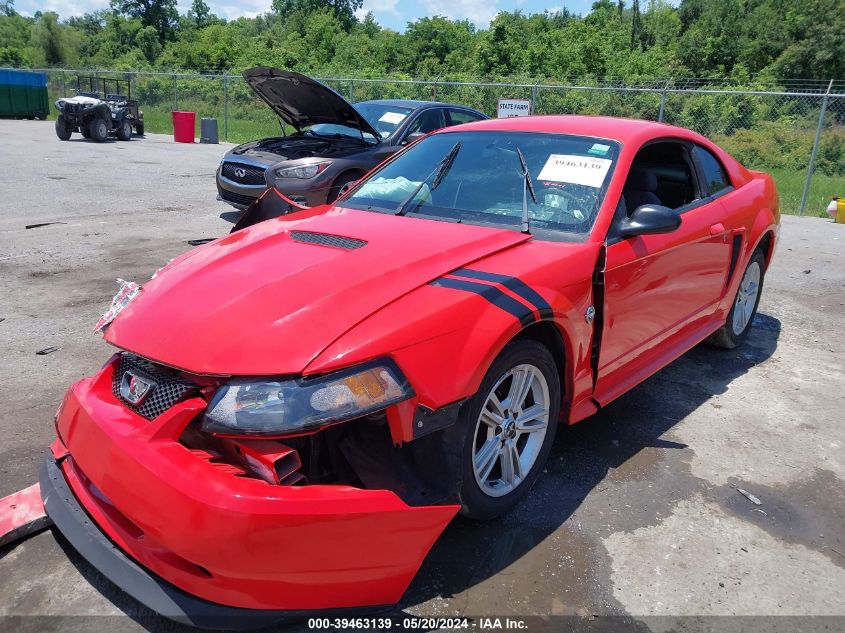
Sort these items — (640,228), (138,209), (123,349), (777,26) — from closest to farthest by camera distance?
(123,349), (640,228), (138,209), (777,26)

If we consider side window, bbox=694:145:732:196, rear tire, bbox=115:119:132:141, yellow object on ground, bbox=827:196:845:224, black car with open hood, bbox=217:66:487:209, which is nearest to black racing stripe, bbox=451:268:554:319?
side window, bbox=694:145:732:196

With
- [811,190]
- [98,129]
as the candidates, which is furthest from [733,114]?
[98,129]

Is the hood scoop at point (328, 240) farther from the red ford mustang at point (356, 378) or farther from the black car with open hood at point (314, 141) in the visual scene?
the black car with open hood at point (314, 141)

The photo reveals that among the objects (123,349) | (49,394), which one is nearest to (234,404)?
(123,349)

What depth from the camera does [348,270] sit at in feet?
8.70

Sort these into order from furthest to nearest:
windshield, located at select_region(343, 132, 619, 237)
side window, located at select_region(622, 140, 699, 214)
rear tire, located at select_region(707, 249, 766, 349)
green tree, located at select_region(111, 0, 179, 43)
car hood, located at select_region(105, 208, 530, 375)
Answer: green tree, located at select_region(111, 0, 179, 43) → rear tire, located at select_region(707, 249, 766, 349) → side window, located at select_region(622, 140, 699, 214) → windshield, located at select_region(343, 132, 619, 237) → car hood, located at select_region(105, 208, 530, 375)

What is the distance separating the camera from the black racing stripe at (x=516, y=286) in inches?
105

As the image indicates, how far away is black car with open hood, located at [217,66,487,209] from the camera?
8.21 m

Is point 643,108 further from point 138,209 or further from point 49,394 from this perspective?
point 49,394

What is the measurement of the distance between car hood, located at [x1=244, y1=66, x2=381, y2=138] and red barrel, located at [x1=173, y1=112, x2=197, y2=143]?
1420 cm

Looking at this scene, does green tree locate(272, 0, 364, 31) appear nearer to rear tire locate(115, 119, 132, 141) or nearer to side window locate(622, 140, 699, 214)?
rear tire locate(115, 119, 132, 141)

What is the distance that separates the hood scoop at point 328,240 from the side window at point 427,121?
6.69m

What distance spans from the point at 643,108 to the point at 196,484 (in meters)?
20.3

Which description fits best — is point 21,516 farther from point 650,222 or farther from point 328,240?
point 650,222
